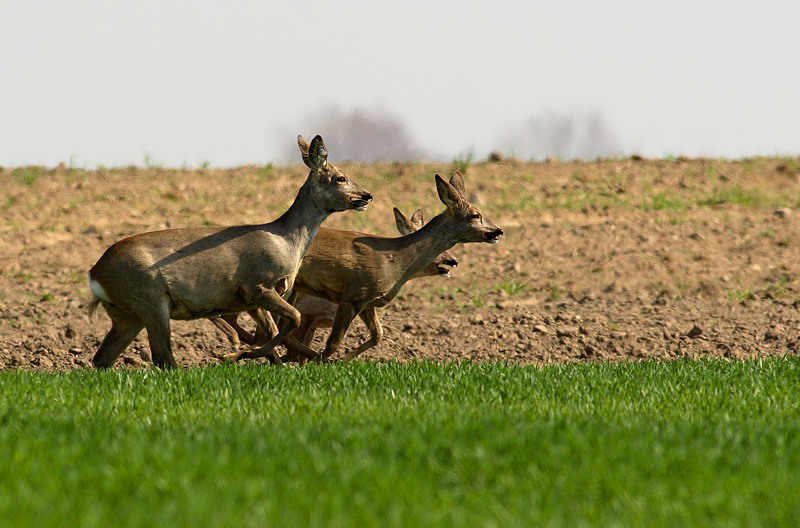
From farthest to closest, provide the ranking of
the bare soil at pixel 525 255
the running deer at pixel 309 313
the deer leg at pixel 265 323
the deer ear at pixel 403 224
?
1. the deer ear at pixel 403 224
2. the bare soil at pixel 525 255
3. the running deer at pixel 309 313
4. the deer leg at pixel 265 323

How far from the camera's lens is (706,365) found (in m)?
9.42

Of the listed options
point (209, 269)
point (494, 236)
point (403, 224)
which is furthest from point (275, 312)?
point (403, 224)

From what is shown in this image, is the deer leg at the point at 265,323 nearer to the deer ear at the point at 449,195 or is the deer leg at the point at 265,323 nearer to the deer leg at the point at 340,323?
the deer leg at the point at 340,323

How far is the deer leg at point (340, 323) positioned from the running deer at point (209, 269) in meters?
0.65

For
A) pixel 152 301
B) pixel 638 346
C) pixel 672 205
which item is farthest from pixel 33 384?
pixel 672 205

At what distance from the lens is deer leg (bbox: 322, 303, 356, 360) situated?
10.6 m

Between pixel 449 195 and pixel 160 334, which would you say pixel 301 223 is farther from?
pixel 449 195

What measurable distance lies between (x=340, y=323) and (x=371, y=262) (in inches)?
27.6

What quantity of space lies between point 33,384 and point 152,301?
150 centimetres

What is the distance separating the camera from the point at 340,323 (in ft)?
34.7

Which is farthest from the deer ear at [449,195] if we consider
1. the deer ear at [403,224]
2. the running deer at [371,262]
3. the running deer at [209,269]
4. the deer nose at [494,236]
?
the deer ear at [403,224]

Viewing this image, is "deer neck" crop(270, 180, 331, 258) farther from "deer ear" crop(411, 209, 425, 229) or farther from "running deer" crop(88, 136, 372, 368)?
"deer ear" crop(411, 209, 425, 229)

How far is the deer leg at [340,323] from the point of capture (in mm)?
10562

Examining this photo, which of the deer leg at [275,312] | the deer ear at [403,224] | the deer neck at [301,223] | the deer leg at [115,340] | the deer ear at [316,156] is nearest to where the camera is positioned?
the deer leg at [275,312]
